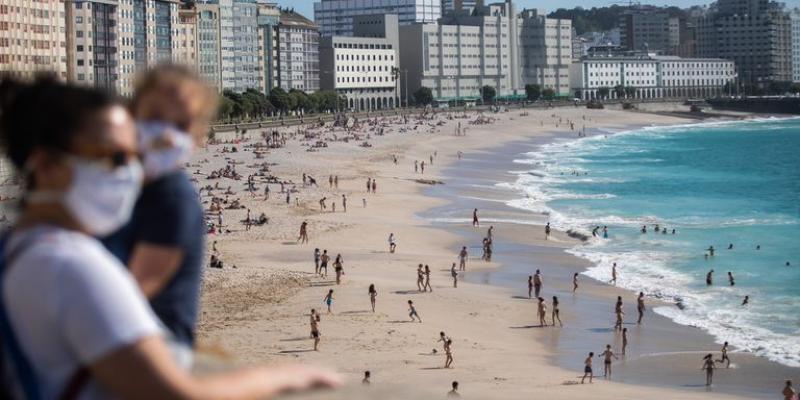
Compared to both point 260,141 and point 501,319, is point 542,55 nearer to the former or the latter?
point 260,141

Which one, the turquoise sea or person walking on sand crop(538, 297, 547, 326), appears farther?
the turquoise sea

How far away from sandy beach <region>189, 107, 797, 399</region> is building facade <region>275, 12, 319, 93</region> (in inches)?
3426

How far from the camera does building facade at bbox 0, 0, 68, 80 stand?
260ft

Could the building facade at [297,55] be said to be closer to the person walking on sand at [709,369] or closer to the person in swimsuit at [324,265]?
the person in swimsuit at [324,265]

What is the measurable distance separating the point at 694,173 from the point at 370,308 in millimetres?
58181

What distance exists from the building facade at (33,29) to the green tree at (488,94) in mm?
98221

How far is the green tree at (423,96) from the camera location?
165 metres

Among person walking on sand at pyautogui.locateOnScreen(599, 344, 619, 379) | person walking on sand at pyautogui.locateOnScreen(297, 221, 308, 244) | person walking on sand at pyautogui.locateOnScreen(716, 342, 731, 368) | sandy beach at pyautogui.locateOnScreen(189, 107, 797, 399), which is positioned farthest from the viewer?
person walking on sand at pyautogui.locateOnScreen(297, 221, 308, 244)

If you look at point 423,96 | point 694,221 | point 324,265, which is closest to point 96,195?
point 324,265

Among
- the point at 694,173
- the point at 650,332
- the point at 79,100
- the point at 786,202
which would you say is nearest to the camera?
the point at 79,100

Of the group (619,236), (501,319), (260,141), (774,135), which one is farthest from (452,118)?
(501,319)

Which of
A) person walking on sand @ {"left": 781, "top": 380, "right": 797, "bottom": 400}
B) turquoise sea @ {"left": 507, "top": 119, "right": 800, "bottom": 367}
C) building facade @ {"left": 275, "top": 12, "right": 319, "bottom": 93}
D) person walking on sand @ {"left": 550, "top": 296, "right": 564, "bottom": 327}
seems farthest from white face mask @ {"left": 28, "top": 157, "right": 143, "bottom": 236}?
building facade @ {"left": 275, "top": 12, "right": 319, "bottom": 93}

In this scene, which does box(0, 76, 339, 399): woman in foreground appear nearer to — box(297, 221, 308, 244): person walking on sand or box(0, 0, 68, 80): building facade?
box(297, 221, 308, 244): person walking on sand

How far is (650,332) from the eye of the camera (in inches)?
1018
